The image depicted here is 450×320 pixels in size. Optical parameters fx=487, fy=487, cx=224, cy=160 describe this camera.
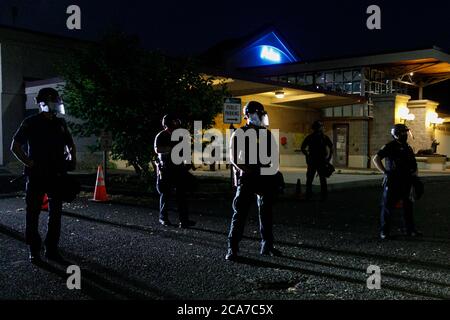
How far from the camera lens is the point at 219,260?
5.85 meters

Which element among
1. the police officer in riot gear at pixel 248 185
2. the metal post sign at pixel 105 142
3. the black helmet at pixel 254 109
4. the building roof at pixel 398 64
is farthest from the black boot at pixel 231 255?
the building roof at pixel 398 64

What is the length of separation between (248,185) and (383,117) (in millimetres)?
21756

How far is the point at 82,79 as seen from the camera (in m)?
13.0

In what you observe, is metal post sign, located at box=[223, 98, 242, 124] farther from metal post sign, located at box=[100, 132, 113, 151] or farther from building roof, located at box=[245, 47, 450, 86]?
building roof, located at box=[245, 47, 450, 86]

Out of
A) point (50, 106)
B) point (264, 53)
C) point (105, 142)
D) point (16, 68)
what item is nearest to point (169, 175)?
point (50, 106)

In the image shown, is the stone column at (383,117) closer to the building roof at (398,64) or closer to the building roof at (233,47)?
the building roof at (398,64)

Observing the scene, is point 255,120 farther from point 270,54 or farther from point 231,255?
point 270,54

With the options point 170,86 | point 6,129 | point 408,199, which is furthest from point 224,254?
point 6,129

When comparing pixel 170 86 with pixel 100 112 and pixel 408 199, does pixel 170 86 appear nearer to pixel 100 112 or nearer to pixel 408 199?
pixel 100 112

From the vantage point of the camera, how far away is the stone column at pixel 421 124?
89.4 ft

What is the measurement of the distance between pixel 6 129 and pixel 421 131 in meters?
21.7

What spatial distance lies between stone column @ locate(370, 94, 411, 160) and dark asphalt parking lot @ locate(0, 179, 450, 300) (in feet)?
56.2

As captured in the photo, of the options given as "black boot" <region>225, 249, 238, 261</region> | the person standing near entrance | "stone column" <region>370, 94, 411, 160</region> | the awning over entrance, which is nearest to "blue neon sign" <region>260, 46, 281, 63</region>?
the awning over entrance
